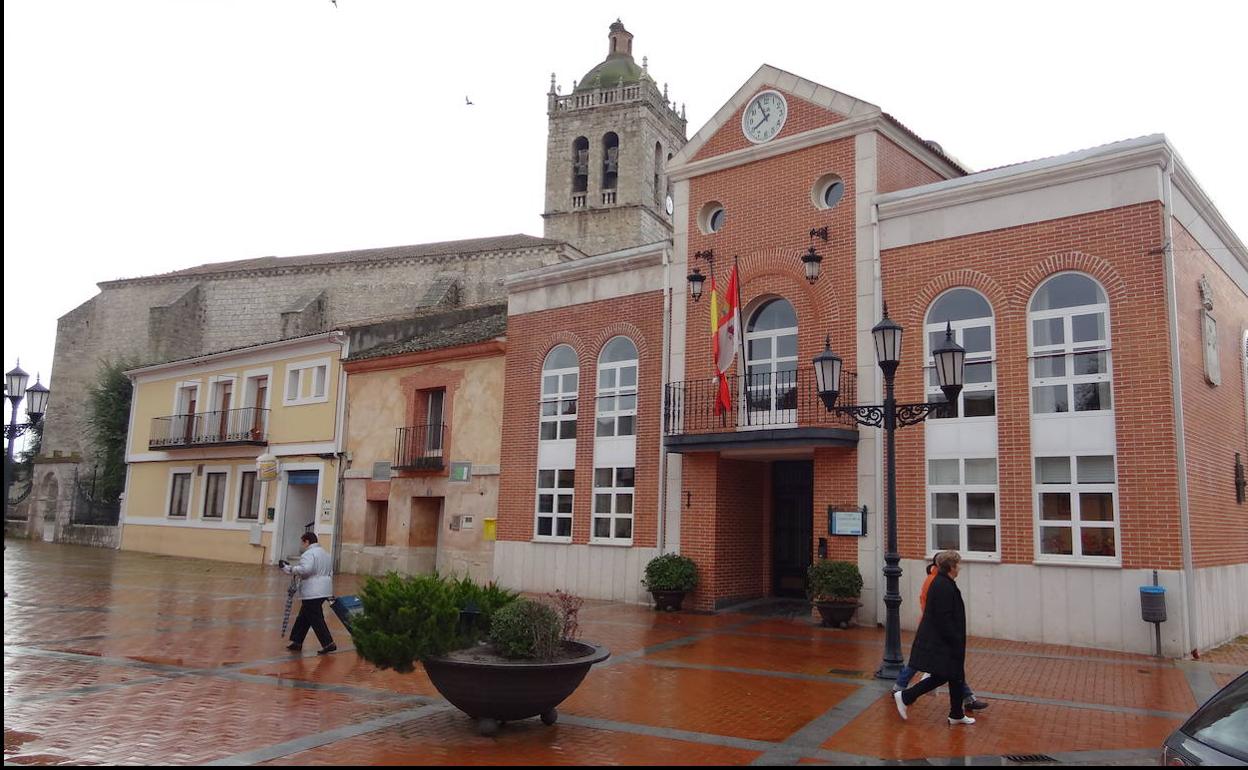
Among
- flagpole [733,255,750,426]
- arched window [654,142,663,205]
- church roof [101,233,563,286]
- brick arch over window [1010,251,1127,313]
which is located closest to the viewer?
brick arch over window [1010,251,1127,313]

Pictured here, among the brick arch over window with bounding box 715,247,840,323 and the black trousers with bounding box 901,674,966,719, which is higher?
the brick arch over window with bounding box 715,247,840,323

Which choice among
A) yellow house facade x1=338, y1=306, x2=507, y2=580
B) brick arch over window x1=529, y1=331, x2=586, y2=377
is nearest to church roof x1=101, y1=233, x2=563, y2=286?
yellow house facade x1=338, y1=306, x2=507, y2=580

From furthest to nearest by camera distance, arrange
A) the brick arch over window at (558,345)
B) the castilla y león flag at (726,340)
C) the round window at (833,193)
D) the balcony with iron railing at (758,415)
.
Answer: the brick arch over window at (558,345) < the castilla y león flag at (726,340) < the round window at (833,193) < the balcony with iron railing at (758,415)

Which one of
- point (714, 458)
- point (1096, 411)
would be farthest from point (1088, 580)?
point (714, 458)

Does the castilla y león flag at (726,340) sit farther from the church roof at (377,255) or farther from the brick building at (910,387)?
the church roof at (377,255)

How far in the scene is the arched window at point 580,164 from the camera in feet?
188

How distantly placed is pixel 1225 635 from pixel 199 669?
44.7 feet

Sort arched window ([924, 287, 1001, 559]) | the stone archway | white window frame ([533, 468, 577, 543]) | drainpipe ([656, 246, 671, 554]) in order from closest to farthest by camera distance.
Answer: arched window ([924, 287, 1001, 559]) → drainpipe ([656, 246, 671, 554]) → white window frame ([533, 468, 577, 543]) → the stone archway

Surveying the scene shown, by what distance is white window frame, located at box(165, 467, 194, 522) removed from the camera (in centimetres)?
2864

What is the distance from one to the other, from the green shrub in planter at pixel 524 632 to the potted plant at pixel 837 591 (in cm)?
776

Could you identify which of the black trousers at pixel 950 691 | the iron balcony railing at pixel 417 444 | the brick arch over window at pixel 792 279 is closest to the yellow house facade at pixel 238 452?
the iron balcony railing at pixel 417 444

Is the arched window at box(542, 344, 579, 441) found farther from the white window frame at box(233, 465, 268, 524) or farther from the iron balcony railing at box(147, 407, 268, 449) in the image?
the iron balcony railing at box(147, 407, 268, 449)

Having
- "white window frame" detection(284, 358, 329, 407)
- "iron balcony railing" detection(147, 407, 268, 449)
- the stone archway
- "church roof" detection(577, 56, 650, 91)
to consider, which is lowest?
the stone archway

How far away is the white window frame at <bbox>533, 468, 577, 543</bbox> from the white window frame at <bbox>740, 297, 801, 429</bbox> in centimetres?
427
